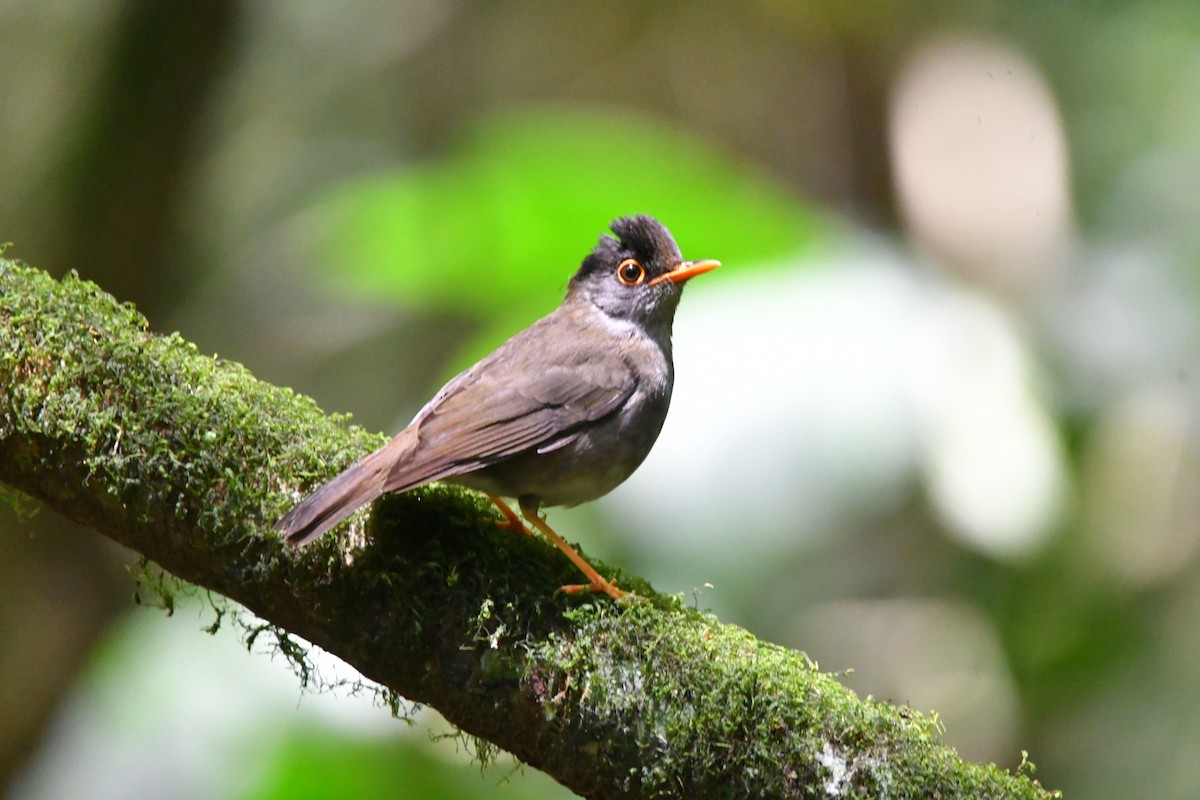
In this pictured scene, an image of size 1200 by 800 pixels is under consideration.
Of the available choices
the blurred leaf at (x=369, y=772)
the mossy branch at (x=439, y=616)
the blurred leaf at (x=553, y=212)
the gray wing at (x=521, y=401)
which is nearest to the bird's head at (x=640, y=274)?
the gray wing at (x=521, y=401)

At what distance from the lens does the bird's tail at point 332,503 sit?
2672mm

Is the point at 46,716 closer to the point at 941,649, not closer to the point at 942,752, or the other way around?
the point at 942,752

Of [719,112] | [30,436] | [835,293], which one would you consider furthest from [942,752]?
[719,112]

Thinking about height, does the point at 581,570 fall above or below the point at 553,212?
Result: below

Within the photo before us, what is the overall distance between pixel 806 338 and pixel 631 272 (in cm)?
106

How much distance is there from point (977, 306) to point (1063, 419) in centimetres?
75

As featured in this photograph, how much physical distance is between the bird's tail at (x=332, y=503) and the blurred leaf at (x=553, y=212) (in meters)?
2.48

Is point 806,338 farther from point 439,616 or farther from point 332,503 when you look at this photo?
point 332,503

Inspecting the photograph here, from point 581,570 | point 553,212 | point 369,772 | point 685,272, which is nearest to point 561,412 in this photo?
point 581,570

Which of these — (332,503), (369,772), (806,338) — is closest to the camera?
(332,503)

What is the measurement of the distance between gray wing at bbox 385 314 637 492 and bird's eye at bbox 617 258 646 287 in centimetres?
38

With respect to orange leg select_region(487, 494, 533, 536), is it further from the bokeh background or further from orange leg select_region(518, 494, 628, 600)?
the bokeh background

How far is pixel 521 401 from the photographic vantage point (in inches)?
139

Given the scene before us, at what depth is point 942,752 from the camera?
2701 millimetres
